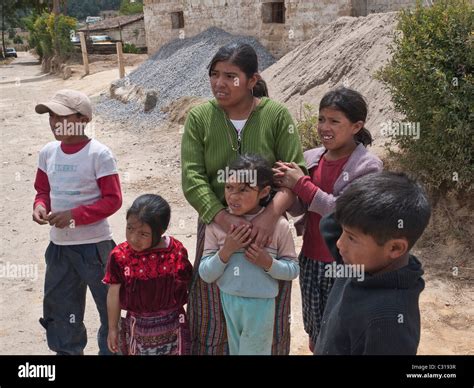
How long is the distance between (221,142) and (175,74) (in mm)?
A: 12279

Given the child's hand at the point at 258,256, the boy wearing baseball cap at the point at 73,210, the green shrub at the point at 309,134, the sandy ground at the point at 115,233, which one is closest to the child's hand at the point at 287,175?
the child's hand at the point at 258,256

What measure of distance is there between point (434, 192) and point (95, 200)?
147 inches

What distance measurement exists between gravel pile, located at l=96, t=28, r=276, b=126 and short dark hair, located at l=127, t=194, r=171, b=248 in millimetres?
9487

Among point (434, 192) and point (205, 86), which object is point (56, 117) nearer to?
point (434, 192)

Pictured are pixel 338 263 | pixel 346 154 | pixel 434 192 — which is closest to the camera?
pixel 338 263

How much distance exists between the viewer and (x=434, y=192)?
5.27 meters

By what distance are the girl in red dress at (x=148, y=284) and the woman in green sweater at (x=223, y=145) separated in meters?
0.10

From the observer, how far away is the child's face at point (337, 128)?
2609 mm

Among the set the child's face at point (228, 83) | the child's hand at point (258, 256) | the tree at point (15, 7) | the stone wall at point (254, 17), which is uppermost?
the tree at point (15, 7)

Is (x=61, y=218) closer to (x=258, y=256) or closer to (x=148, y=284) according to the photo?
(x=148, y=284)

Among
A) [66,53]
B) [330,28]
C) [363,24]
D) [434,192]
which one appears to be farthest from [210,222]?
[66,53]

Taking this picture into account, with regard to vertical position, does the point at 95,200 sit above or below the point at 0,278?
above

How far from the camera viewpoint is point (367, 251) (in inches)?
63.4

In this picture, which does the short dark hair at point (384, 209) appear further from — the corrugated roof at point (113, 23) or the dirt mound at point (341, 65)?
the corrugated roof at point (113, 23)
